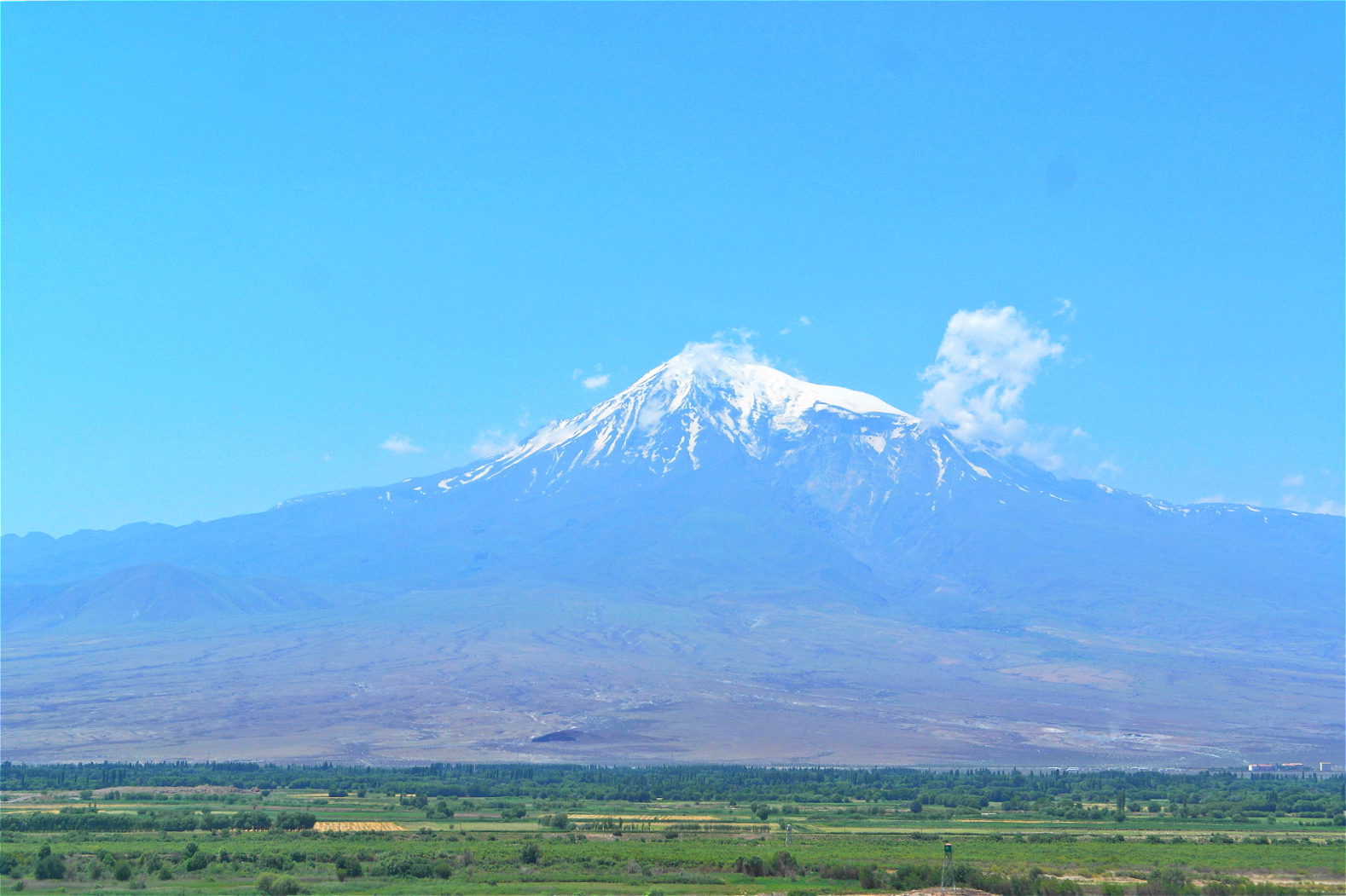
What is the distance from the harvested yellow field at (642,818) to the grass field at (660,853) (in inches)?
6.2

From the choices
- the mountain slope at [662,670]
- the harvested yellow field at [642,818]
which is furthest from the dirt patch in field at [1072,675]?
the harvested yellow field at [642,818]

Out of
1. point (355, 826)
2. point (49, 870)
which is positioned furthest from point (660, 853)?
point (49, 870)

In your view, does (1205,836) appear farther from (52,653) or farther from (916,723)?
(52,653)

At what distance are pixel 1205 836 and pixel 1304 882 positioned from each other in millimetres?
12726

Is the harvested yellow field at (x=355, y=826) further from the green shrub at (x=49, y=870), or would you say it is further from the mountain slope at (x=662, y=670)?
the mountain slope at (x=662, y=670)

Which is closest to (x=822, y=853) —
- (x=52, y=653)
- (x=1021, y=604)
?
(x=52, y=653)

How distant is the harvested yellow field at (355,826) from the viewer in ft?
142

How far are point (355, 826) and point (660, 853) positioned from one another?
45.6 feet

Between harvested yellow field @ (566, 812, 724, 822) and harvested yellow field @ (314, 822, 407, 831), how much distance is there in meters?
7.04

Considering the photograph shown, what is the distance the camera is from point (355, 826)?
44.3 metres

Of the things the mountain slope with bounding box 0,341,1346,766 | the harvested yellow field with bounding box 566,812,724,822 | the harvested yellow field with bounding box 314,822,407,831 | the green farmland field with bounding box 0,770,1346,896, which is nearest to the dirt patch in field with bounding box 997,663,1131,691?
the mountain slope with bounding box 0,341,1346,766

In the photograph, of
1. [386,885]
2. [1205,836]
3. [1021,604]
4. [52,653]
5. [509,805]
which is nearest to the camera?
[386,885]

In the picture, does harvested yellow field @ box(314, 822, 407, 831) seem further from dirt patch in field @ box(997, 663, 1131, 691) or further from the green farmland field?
dirt patch in field @ box(997, 663, 1131, 691)

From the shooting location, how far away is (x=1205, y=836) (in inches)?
1799
